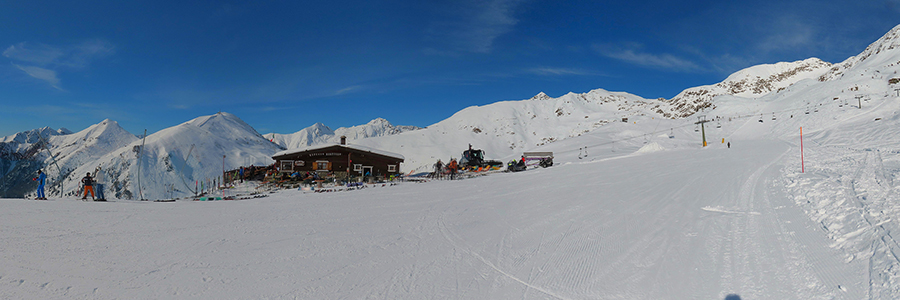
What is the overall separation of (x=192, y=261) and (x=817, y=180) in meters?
13.6

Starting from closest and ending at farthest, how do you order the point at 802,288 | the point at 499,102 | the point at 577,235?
the point at 802,288 → the point at 577,235 → the point at 499,102

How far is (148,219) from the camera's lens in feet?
26.6

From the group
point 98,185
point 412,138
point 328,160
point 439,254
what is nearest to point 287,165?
point 328,160

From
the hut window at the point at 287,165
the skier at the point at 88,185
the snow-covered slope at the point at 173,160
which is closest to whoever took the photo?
the skier at the point at 88,185

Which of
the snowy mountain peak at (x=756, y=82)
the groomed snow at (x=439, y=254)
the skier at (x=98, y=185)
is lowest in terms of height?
the groomed snow at (x=439, y=254)

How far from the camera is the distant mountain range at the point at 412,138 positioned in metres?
51.0

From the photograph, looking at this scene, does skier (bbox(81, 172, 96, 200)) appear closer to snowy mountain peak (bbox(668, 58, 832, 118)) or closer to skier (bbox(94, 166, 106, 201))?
skier (bbox(94, 166, 106, 201))

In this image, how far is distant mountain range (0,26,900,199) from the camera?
51.0m

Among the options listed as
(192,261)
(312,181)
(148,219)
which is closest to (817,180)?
(192,261)

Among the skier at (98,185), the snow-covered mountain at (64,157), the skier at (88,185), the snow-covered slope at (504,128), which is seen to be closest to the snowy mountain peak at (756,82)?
the snow-covered slope at (504,128)

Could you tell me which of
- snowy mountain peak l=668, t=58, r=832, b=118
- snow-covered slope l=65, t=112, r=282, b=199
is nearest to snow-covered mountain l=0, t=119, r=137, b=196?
snow-covered slope l=65, t=112, r=282, b=199

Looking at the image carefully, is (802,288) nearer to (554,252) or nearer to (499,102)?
(554,252)

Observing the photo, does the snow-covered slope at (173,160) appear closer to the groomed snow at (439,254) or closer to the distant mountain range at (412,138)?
the distant mountain range at (412,138)

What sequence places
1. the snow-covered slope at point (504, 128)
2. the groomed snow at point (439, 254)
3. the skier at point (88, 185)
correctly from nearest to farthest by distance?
the groomed snow at point (439, 254), the skier at point (88, 185), the snow-covered slope at point (504, 128)
